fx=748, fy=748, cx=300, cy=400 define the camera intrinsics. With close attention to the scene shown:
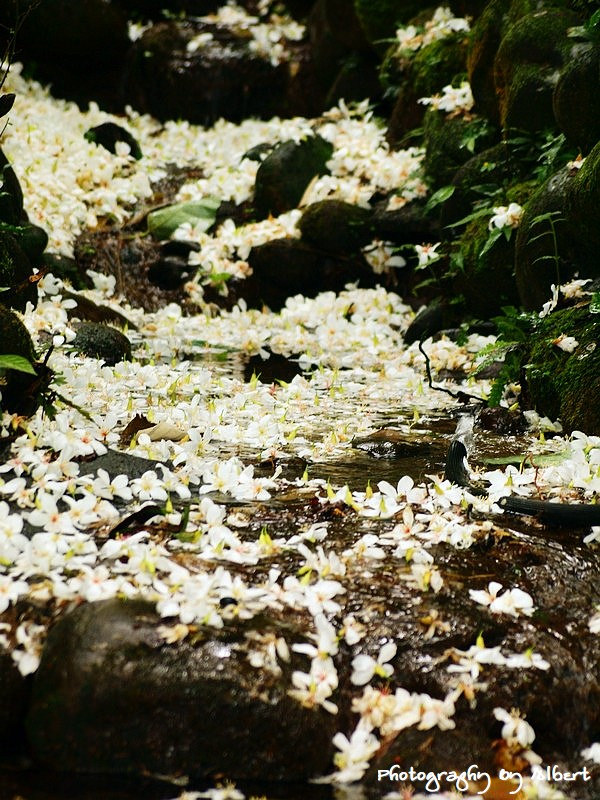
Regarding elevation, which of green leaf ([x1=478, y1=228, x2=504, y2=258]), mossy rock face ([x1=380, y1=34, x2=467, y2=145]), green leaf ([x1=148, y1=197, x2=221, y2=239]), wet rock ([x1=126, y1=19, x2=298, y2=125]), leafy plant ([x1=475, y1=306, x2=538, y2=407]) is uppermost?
wet rock ([x1=126, y1=19, x2=298, y2=125])

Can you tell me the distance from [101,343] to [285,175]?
16.3ft

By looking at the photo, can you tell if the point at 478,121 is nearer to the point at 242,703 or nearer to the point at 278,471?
the point at 278,471

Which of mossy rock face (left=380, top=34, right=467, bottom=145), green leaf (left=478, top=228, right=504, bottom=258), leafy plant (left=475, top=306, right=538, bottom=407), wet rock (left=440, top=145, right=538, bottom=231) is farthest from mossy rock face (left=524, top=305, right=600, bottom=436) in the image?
mossy rock face (left=380, top=34, right=467, bottom=145)

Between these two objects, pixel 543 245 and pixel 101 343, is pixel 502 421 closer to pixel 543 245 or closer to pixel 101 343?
pixel 543 245

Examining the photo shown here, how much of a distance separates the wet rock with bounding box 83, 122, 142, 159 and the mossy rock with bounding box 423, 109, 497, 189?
17.2ft

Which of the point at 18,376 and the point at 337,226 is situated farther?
the point at 337,226

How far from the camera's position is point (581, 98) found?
5.84m

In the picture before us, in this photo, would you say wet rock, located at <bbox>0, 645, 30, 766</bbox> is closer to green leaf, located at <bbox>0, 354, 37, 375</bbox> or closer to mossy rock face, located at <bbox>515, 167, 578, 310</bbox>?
green leaf, located at <bbox>0, 354, 37, 375</bbox>

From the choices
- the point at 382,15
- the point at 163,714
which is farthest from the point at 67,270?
the point at 163,714

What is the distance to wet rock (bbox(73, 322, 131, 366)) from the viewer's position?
6.39 m

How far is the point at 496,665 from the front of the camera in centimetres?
250

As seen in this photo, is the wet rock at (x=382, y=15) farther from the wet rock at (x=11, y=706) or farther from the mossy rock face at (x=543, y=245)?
the wet rock at (x=11, y=706)

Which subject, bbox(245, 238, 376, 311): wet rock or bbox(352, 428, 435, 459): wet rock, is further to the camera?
bbox(245, 238, 376, 311): wet rock

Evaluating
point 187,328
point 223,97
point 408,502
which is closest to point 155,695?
point 408,502
